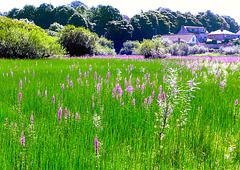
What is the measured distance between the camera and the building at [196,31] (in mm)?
90875

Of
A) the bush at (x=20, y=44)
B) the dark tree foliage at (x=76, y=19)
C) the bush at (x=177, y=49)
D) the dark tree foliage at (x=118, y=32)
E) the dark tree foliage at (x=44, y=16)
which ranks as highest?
the dark tree foliage at (x=44, y=16)

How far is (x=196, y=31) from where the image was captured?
9838 centimetres

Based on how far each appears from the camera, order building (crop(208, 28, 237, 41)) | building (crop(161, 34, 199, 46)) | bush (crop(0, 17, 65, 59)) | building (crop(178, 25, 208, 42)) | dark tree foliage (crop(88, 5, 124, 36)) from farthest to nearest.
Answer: building (crop(208, 28, 237, 41)) < building (crop(178, 25, 208, 42)) < building (crop(161, 34, 199, 46)) < dark tree foliage (crop(88, 5, 124, 36)) < bush (crop(0, 17, 65, 59))

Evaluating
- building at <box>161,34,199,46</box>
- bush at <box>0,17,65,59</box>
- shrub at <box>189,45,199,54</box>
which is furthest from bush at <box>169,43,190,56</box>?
bush at <box>0,17,65,59</box>

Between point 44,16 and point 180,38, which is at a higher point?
point 44,16

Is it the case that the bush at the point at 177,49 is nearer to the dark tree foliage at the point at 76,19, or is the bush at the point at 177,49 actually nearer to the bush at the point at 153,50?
the bush at the point at 153,50

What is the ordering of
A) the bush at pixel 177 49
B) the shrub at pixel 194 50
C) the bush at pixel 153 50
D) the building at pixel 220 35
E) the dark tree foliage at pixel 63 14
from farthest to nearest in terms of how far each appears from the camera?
the building at pixel 220 35
the dark tree foliage at pixel 63 14
the shrub at pixel 194 50
the bush at pixel 177 49
the bush at pixel 153 50

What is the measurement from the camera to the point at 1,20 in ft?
74.3

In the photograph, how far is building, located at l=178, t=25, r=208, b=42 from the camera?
298ft

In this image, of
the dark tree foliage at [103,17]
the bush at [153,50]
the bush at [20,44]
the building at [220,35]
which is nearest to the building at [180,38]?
the dark tree foliage at [103,17]

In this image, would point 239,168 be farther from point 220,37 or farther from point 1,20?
point 220,37

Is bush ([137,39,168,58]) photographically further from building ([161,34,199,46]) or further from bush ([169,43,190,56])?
building ([161,34,199,46])

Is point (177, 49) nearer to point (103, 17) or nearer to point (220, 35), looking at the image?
point (103, 17)

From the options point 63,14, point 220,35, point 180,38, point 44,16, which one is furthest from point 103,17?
point 220,35
